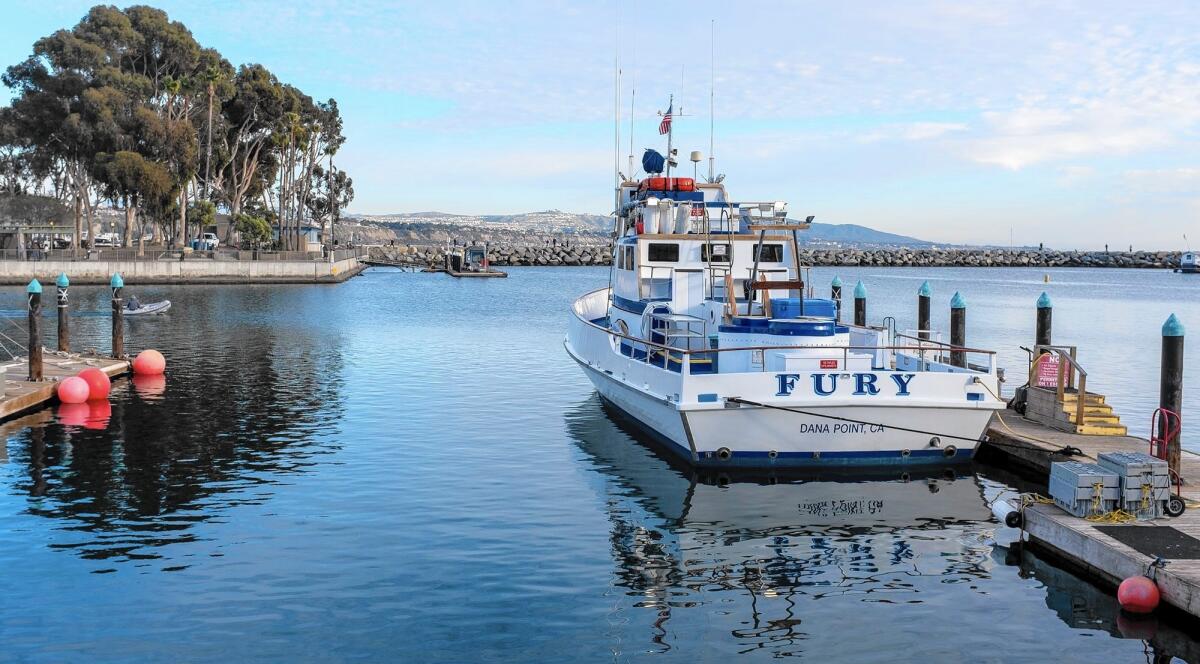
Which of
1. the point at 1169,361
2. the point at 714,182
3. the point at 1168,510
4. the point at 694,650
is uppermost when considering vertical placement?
the point at 714,182

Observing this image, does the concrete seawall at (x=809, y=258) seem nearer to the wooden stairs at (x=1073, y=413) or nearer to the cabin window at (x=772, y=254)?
the cabin window at (x=772, y=254)

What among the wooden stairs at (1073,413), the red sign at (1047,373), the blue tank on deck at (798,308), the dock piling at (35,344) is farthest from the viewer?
the dock piling at (35,344)

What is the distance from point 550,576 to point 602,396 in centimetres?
1386

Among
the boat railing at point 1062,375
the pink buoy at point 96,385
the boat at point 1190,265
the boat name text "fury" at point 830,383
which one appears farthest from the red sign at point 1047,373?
the boat at point 1190,265

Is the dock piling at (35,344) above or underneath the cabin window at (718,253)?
underneath

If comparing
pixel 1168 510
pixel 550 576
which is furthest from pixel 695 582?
pixel 1168 510

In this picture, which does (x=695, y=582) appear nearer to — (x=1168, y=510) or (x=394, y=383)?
(x=1168, y=510)

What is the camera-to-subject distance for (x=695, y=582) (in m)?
14.0

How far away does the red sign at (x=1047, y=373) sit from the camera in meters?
22.2

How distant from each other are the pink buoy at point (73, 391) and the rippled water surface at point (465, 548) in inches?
28.1

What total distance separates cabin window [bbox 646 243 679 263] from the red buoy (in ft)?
48.7

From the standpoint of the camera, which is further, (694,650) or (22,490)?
(22,490)

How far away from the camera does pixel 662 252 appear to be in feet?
84.4

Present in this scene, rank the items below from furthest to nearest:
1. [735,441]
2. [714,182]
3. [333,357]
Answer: [333,357] < [714,182] < [735,441]
